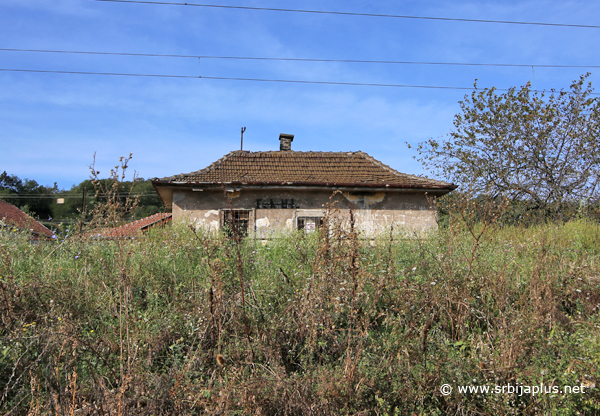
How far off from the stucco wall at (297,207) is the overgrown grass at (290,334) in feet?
18.2

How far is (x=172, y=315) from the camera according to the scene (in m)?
3.93

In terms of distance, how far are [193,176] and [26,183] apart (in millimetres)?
60099

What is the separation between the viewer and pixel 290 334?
369 cm

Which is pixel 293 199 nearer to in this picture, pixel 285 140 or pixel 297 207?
pixel 297 207

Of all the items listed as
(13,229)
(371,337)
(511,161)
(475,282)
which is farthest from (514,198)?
(13,229)

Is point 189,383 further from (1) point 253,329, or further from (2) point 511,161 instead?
(2) point 511,161

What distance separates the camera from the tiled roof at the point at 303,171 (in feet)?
35.7

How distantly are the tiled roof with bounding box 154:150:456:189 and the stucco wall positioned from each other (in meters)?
0.44

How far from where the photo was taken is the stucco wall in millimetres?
10859

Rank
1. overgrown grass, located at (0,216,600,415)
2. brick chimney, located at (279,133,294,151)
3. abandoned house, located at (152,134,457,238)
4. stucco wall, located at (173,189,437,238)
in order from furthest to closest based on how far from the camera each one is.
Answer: brick chimney, located at (279,133,294,151) < stucco wall, located at (173,189,437,238) < abandoned house, located at (152,134,457,238) < overgrown grass, located at (0,216,600,415)

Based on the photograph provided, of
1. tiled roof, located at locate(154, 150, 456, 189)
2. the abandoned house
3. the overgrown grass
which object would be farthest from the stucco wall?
the overgrown grass

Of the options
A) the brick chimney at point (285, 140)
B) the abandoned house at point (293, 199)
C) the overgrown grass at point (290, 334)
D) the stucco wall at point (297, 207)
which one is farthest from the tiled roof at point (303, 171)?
the overgrown grass at point (290, 334)

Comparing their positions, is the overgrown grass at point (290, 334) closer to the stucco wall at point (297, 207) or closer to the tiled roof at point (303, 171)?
the stucco wall at point (297, 207)

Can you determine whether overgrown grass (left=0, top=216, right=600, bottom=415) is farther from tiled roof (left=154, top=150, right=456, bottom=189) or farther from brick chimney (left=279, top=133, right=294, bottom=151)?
brick chimney (left=279, top=133, right=294, bottom=151)
